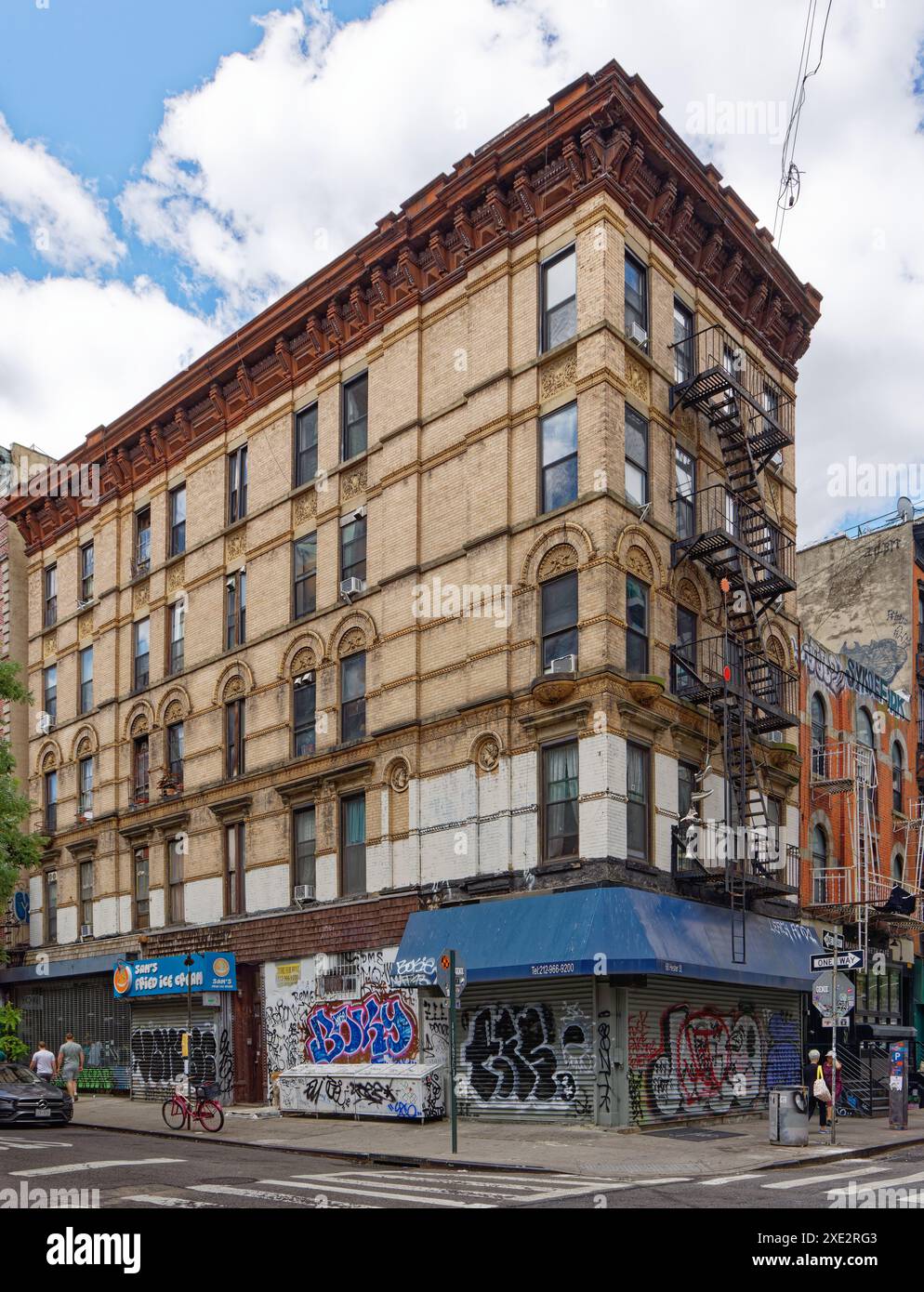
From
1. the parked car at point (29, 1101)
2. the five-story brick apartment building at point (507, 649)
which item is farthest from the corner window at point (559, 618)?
the parked car at point (29, 1101)

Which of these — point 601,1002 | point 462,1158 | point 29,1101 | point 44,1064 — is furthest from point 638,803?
point 44,1064

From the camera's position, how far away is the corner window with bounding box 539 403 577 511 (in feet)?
81.1

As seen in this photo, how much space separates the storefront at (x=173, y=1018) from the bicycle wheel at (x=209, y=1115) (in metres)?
5.15

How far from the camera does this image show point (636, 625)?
24391 mm

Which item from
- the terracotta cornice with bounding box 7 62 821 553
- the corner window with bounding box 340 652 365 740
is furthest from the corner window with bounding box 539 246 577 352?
the corner window with bounding box 340 652 365 740

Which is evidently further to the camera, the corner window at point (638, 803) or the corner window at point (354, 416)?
the corner window at point (354, 416)

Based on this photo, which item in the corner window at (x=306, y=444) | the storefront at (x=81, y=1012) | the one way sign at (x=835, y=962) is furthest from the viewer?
the storefront at (x=81, y=1012)

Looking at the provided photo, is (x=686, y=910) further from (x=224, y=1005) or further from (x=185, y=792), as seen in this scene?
(x=185, y=792)

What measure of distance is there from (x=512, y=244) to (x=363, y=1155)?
17242mm

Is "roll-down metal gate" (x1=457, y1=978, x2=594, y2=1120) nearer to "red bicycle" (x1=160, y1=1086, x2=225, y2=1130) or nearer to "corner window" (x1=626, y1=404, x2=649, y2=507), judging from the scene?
"red bicycle" (x1=160, y1=1086, x2=225, y2=1130)

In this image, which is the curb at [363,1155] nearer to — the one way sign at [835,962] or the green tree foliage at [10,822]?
the one way sign at [835,962]

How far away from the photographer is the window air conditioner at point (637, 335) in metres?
25.5

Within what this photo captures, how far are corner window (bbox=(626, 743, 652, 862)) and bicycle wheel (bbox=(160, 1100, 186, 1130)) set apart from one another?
9.31 meters
